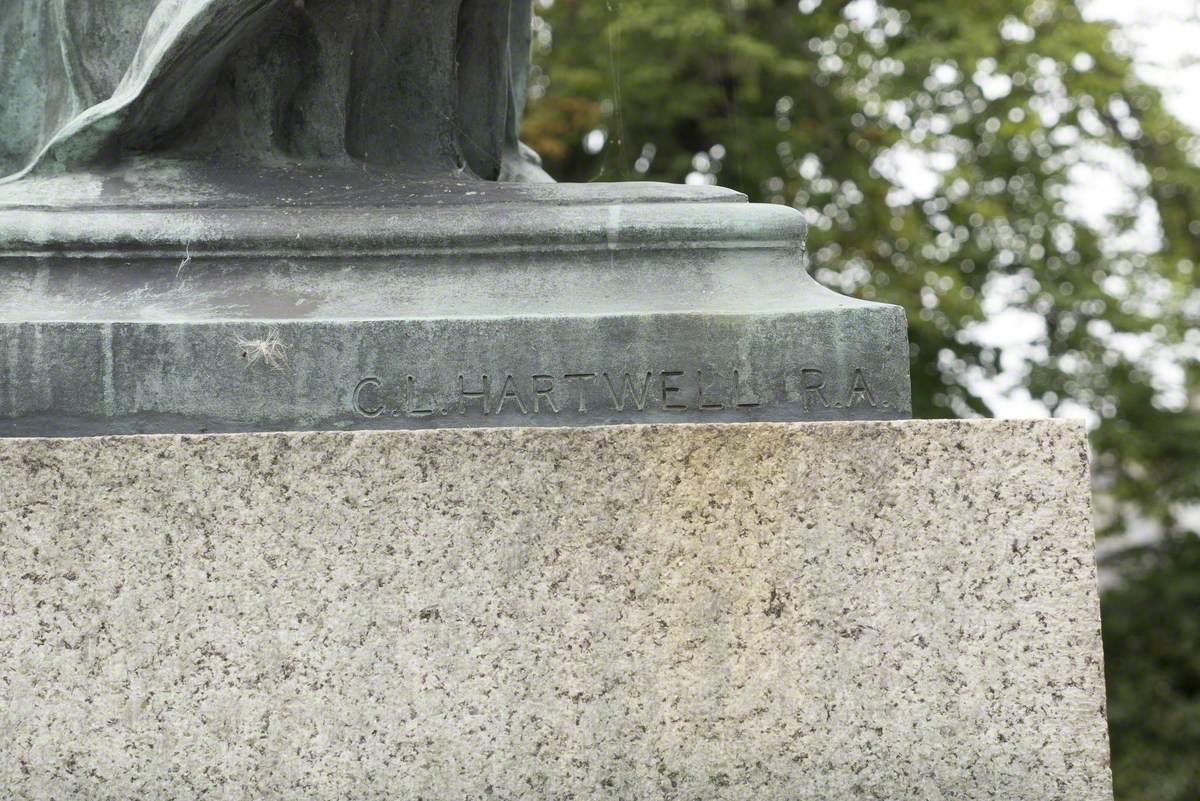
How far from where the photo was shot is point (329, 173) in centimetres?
378

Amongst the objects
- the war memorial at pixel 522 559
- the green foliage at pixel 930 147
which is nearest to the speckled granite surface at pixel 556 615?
the war memorial at pixel 522 559

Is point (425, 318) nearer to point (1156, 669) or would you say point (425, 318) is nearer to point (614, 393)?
point (614, 393)

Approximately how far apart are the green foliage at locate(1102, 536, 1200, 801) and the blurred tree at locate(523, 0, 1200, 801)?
0.52 metres

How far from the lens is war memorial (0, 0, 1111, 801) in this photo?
303cm

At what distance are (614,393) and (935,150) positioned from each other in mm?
10385

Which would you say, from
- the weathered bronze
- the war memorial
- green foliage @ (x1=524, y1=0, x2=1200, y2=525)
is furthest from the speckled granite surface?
green foliage @ (x1=524, y1=0, x2=1200, y2=525)

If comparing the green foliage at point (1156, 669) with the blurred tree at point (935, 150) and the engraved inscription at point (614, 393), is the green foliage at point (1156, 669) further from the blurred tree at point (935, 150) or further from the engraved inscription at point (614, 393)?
the engraved inscription at point (614, 393)

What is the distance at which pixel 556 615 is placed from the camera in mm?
3070

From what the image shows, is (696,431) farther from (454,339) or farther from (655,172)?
(655,172)

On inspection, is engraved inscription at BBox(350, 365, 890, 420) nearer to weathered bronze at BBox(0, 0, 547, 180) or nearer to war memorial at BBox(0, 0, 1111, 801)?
war memorial at BBox(0, 0, 1111, 801)

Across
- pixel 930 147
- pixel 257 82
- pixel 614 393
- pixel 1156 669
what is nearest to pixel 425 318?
pixel 614 393

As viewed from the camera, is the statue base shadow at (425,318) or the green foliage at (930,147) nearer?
the statue base shadow at (425,318)

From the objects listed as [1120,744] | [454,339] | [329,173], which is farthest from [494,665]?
[1120,744]

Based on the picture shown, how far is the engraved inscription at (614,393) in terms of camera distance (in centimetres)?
325
